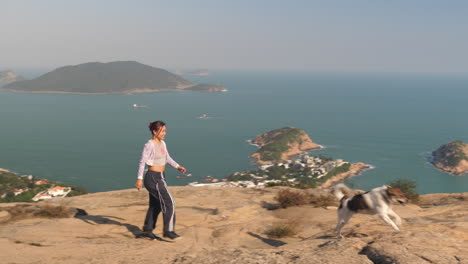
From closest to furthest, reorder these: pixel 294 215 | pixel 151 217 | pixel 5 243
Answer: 1. pixel 5 243
2. pixel 151 217
3. pixel 294 215

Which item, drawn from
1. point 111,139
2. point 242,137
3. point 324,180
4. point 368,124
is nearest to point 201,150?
point 242,137

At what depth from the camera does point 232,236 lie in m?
7.71

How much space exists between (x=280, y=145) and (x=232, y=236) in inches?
4490

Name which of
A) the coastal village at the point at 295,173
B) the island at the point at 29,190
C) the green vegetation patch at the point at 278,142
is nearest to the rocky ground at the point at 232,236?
the island at the point at 29,190

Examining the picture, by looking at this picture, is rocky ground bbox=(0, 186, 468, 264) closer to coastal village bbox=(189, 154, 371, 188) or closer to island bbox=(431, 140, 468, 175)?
coastal village bbox=(189, 154, 371, 188)

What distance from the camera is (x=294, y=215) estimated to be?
32.0 feet

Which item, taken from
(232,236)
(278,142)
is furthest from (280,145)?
(232,236)

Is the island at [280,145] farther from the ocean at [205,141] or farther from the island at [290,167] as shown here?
the ocean at [205,141]

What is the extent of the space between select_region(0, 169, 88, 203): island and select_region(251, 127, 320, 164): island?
6070 centimetres

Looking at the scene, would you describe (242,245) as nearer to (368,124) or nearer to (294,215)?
(294,215)

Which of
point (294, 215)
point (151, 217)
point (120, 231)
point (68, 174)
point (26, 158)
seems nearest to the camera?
point (151, 217)

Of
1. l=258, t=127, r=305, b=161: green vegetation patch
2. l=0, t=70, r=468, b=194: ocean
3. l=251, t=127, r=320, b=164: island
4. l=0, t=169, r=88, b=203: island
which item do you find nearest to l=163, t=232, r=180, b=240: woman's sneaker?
l=0, t=169, r=88, b=203: island

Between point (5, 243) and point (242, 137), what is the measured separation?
134319mm

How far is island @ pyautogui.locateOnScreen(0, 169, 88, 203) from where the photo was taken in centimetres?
5616
